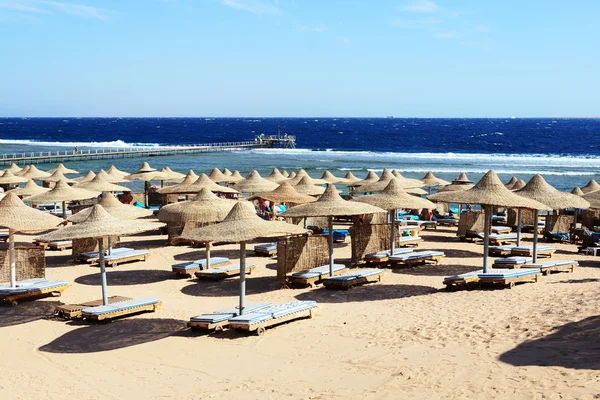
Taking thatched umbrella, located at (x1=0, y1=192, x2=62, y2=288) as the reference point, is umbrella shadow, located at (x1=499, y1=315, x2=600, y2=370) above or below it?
below

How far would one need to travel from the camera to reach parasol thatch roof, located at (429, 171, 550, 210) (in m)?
13.4

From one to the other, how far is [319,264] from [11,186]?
19949mm

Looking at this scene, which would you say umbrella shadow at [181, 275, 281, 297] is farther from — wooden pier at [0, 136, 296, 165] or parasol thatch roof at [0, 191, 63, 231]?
wooden pier at [0, 136, 296, 165]

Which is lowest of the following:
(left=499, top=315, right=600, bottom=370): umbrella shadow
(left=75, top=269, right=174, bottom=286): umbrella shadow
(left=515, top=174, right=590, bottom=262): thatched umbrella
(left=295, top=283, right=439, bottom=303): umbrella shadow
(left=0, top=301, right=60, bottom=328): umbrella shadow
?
(left=0, top=301, right=60, bottom=328): umbrella shadow

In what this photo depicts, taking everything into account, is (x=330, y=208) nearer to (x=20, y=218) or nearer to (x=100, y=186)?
(x=20, y=218)

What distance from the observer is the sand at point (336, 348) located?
8133 mm

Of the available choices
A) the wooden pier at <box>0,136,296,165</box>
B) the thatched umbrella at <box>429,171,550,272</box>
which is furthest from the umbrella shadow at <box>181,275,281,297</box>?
the wooden pier at <box>0,136,296,165</box>

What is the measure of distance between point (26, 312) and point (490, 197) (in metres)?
9.11

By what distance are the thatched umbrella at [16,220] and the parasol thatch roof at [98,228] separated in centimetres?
110

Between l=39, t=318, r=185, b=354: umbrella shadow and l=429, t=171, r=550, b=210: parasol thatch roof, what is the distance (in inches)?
247

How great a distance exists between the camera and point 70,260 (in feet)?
55.6

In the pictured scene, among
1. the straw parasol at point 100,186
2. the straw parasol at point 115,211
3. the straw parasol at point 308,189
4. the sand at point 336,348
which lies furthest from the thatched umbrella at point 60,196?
the straw parasol at point 308,189

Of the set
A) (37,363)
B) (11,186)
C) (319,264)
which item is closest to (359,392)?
(37,363)

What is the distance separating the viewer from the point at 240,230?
10.9 metres
